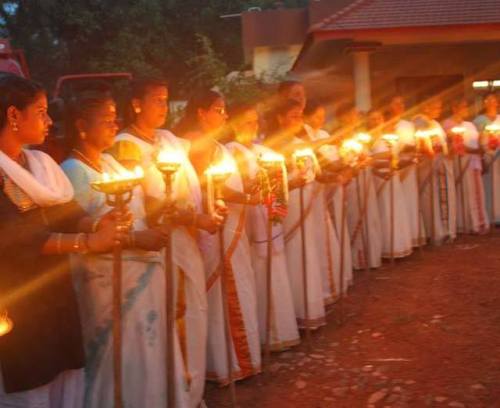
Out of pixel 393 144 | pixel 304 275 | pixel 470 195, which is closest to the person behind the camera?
pixel 304 275

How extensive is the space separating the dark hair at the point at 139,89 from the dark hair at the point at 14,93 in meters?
1.07

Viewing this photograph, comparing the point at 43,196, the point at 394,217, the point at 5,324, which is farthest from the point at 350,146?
the point at 5,324

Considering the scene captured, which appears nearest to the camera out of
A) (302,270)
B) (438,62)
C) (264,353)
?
(264,353)

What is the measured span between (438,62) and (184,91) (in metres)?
13.6

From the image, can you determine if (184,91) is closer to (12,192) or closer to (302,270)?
(302,270)

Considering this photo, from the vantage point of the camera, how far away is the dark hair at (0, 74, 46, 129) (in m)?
2.81

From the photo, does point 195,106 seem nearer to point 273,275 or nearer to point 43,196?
point 273,275

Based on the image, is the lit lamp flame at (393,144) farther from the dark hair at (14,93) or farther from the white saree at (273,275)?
the dark hair at (14,93)

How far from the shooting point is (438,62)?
45.5 ft

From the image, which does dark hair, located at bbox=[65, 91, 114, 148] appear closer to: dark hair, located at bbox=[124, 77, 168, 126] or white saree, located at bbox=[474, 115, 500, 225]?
dark hair, located at bbox=[124, 77, 168, 126]

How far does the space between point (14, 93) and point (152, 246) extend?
35.6 inches

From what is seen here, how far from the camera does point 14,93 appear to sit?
2.82m

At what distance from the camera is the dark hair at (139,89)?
154 inches

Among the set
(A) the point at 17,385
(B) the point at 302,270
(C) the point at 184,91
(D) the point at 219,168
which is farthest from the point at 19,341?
(C) the point at 184,91
